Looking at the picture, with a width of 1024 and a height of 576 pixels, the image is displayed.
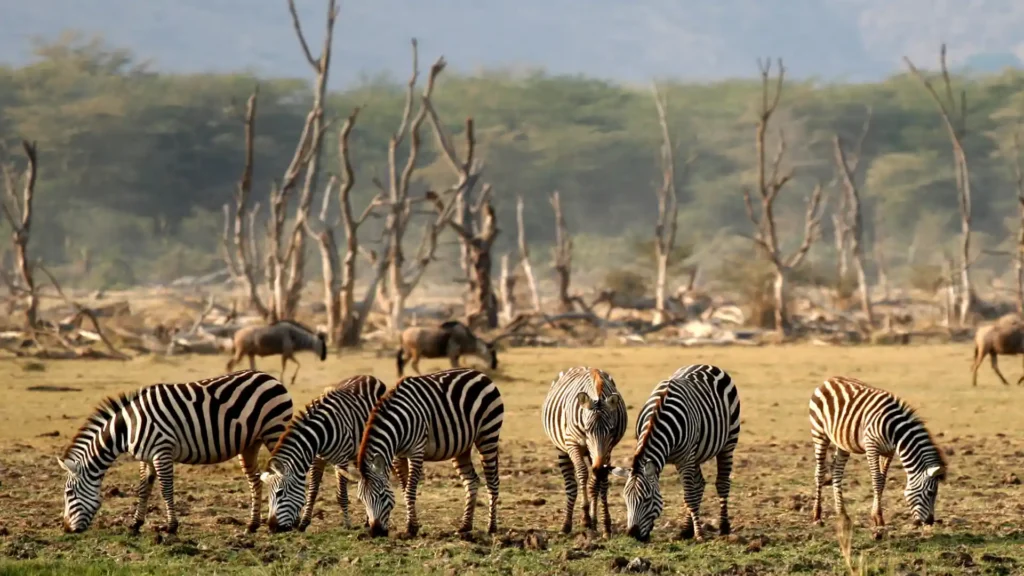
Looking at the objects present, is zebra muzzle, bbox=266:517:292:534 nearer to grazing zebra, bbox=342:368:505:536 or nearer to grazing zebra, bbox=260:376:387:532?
grazing zebra, bbox=260:376:387:532

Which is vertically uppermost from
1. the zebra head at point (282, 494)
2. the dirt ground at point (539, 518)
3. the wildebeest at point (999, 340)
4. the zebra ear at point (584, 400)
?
the wildebeest at point (999, 340)

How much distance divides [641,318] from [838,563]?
27639 mm

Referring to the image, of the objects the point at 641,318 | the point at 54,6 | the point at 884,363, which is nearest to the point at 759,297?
the point at 641,318

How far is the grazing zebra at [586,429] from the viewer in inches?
386

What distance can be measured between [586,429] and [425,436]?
103cm

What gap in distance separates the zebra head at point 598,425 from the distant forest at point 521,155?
4836cm

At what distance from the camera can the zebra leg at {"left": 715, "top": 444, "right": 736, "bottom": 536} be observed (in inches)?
401

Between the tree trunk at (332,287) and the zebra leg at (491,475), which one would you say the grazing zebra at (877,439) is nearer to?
the zebra leg at (491,475)

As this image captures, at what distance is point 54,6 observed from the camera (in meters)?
155

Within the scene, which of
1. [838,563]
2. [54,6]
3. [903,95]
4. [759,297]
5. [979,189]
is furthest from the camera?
[54,6]

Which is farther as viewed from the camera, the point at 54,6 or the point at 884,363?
the point at 54,6

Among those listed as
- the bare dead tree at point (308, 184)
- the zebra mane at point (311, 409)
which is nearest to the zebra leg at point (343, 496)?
the zebra mane at point (311, 409)

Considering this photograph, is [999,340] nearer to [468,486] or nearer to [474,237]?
[474,237]

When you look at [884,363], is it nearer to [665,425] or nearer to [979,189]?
[665,425]
